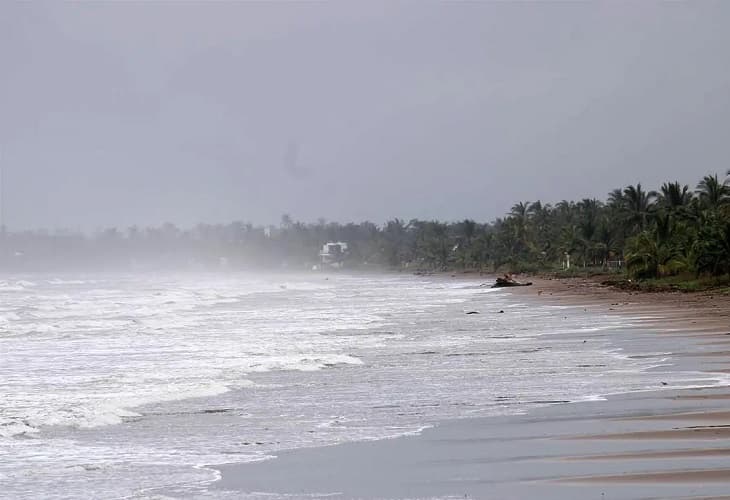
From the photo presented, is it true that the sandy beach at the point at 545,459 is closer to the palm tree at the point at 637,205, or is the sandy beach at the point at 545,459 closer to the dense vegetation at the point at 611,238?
the dense vegetation at the point at 611,238

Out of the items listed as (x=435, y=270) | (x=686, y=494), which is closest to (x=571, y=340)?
(x=686, y=494)

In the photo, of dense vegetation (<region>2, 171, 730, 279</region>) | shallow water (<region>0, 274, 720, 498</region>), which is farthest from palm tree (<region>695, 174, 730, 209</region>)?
shallow water (<region>0, 274, 720, 498</region>)

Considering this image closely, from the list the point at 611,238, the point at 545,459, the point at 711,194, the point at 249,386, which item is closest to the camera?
the point at 545,459

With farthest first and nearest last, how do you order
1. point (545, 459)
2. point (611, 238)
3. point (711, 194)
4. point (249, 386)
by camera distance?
point (611, 238)
point (711, 194)
point (249, 386)
point (545, 459)

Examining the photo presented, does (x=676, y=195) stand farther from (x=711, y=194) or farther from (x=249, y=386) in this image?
(x=249, y=386)

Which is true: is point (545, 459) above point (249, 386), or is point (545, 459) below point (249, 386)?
above

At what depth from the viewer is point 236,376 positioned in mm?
16625

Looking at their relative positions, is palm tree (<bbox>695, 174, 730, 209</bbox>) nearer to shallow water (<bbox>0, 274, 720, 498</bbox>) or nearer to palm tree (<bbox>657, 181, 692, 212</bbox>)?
palm tree (<bbox>657, 181, 692, 212</bbox>)

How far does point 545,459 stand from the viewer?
28.8 feet

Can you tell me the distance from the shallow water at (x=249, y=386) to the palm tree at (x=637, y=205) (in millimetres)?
48898

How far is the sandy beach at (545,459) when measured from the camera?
7.65 metres

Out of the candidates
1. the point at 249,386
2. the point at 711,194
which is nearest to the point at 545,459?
the point at 249,386

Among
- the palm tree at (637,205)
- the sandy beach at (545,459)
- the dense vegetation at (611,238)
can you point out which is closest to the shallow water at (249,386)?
the sandy beach at (545,459)

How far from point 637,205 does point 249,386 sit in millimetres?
68175
